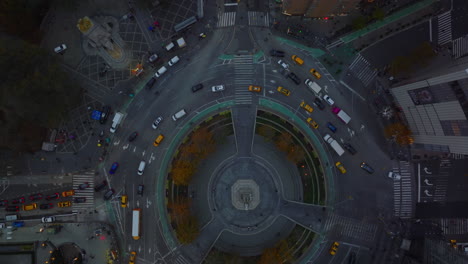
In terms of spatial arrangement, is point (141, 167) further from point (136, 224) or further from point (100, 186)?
point (136, 224)

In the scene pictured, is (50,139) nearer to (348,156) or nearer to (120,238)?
(120,238)

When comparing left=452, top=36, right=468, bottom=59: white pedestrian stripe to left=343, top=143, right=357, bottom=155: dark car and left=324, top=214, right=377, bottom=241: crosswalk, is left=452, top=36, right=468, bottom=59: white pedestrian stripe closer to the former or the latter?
left=343, top=143, right=357, bottom=155: dark car

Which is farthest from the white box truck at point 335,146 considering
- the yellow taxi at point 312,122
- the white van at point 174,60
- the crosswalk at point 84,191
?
the crosswalk at point 84,191

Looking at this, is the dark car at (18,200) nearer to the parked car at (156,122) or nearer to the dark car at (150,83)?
the parked car at (156,122)

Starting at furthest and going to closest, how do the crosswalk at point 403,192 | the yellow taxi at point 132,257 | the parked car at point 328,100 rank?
1. the parked car at point 328,100
2. the crosswalk at point 403,192
3. the yellow taxi at point 132,257

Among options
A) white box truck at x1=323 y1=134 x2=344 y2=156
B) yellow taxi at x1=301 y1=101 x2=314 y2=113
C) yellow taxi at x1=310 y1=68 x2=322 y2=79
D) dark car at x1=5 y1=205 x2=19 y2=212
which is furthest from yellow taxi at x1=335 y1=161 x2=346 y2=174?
dark car at x1=5 y1=205 x2=19 y2=212

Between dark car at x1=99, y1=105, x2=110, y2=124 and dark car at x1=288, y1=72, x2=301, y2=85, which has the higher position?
dark car at x1=288, y1=72, x2=301, y2=85
